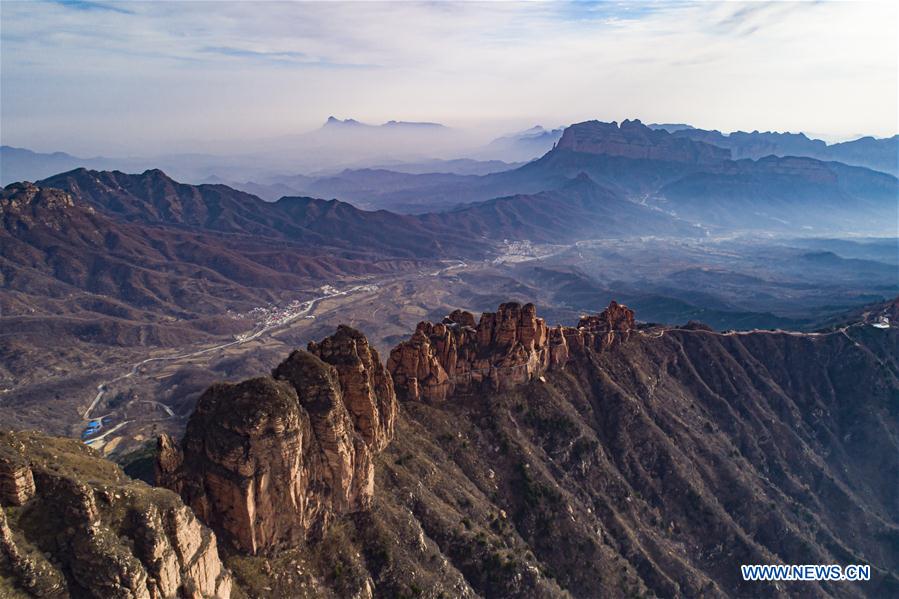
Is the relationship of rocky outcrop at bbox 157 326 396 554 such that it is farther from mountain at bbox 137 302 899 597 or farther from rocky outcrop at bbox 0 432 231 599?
rocky outcrop at bbox 0 432 231 599

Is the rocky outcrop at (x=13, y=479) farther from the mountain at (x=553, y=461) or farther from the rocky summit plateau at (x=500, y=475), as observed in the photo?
the mountain at (x=553, y=461)

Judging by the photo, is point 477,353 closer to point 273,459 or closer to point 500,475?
point 500,475

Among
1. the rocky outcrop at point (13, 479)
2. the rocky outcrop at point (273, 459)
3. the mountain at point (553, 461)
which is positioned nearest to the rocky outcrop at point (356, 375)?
the mountain at point (553, 461)

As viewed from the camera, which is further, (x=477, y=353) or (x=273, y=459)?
(x=477, y=353)

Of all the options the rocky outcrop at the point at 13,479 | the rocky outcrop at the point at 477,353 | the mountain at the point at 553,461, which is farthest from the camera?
the rocky outcrop at the point at 477,353

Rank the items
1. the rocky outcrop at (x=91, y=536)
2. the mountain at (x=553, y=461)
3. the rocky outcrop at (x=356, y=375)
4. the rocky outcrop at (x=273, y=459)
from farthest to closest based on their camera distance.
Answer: the rocky outcrop at (x=356, y=375), the mountain at (x=553, y=461), the rocky outcrop at (x=273, y=459), the rocky outcrop at (x=91, y=536)

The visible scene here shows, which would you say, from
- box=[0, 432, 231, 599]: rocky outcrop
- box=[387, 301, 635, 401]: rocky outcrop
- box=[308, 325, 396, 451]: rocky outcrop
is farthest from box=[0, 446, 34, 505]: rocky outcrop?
box=[387, 301, 635, 401]: rocky outcrop

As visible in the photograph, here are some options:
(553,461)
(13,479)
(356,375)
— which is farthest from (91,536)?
(553,461)

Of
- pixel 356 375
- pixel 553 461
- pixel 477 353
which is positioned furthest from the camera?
pixel 477 353
